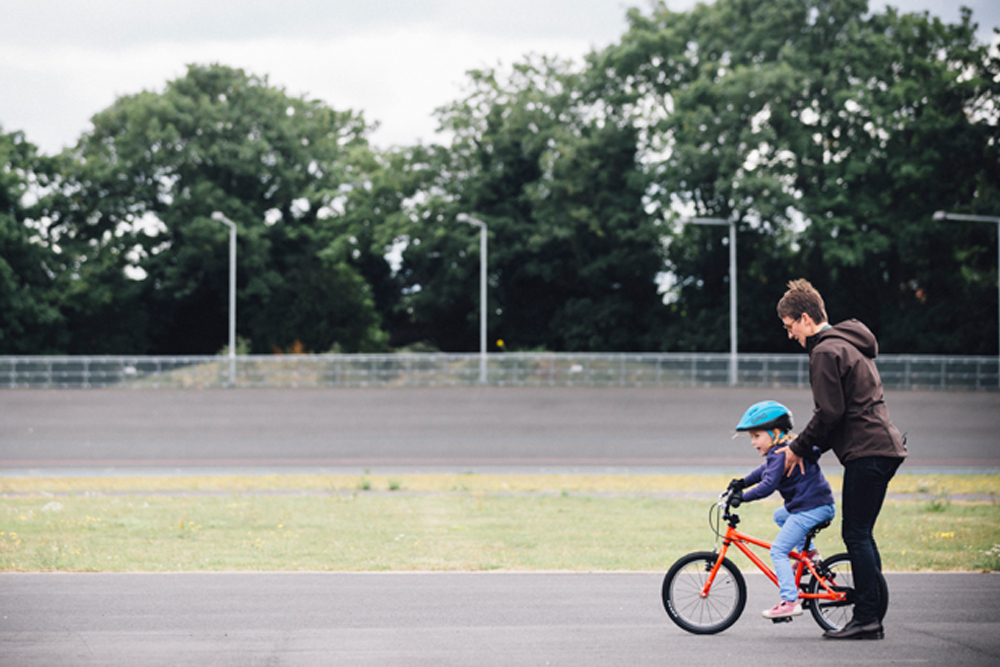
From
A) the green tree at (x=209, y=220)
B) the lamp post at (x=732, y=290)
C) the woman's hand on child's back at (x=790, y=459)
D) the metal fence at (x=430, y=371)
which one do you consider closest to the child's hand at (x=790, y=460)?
the woman's hand on child's back at (x=790, y=459)

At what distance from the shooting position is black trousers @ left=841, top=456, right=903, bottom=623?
6.16 m

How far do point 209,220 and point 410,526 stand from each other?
139ft

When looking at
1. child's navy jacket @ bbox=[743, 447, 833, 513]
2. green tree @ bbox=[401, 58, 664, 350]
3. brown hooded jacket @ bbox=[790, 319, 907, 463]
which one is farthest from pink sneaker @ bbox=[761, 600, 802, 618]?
green tree @ bbox=[401, 58, 664, 350]

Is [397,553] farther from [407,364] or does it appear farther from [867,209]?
[867,209]

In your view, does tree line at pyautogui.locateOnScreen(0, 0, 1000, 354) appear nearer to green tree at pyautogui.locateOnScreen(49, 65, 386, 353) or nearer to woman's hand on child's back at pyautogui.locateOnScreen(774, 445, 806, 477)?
green tree at pyautogui.locateOnScreen(49, 65, 386, 353)

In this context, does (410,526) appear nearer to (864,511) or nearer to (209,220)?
(864,511)

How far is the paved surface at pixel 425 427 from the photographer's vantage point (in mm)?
29391

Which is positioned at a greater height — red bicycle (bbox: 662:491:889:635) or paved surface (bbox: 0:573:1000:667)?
red bicycle (bbox: 662:491:889:635)

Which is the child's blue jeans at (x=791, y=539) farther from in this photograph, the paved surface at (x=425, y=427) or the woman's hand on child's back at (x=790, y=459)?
the paved surface at (x=425, y=427)

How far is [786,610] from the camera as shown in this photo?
253 inches

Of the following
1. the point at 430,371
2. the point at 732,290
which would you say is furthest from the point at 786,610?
the point at 732,290

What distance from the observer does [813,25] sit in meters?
44.3

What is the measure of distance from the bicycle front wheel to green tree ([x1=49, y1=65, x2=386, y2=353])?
4455cm

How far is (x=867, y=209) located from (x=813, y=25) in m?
8.35
